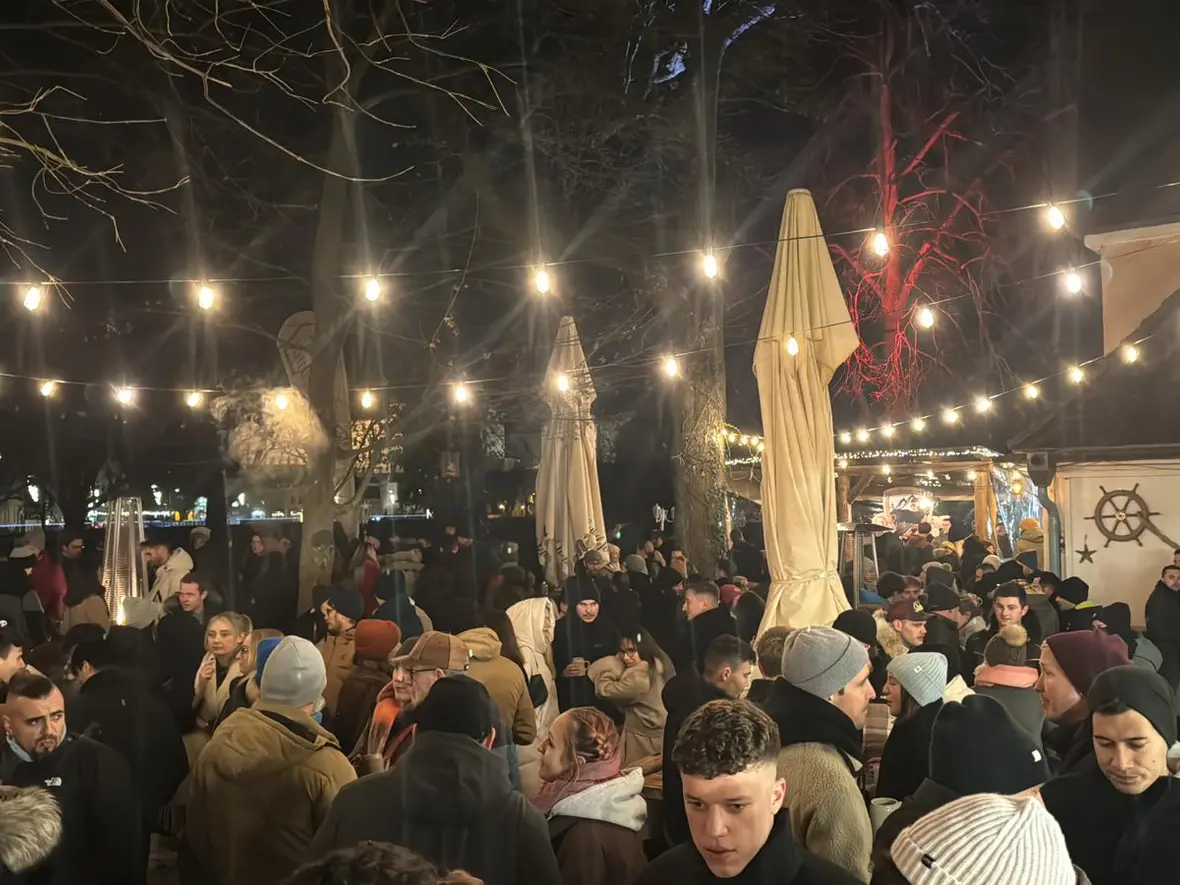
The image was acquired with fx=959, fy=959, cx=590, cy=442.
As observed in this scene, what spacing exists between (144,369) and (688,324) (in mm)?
11399

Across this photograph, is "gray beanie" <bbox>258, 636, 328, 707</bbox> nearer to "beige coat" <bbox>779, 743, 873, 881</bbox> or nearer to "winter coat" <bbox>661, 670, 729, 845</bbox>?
"winter coat" <bbox>661, 670, 729, 845</bbox>

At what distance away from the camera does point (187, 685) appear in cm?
569

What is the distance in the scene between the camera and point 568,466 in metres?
12.6

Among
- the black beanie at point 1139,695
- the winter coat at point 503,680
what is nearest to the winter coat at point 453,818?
the black beanie at point 1139,695

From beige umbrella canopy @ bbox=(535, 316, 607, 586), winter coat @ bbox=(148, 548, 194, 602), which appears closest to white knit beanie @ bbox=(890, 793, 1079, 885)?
winter coat @ bbox=(148, 548, 194, 602)

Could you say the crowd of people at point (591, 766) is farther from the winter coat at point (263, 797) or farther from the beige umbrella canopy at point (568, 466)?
the beige umbrella canopy at point (568, 466)

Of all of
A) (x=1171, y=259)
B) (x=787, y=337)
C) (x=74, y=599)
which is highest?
(x=1171, y=259)

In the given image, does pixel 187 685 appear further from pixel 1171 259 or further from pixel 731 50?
pixel 1171 259

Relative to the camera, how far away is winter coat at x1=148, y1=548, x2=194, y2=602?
9164 millimetres

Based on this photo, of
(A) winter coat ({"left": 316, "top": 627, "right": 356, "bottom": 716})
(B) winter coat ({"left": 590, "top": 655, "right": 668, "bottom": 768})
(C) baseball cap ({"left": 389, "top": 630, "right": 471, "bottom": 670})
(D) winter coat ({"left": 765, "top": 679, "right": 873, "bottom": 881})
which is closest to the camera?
(D) winter coat ({"left": 765, "top": 679, "right": 873, "bottom": 881})

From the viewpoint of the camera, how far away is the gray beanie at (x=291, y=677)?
365 centimetres

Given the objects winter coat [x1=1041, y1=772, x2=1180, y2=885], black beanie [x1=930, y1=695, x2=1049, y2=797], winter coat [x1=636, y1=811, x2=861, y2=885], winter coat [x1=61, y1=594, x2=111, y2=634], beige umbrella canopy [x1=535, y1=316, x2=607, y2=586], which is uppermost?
beige umbrella canopy [x1=535, y1=316, x2=607, y2=586]

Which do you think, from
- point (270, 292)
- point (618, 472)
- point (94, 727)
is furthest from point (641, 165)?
point (618, 472)

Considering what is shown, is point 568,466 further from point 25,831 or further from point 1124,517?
point 25,831
